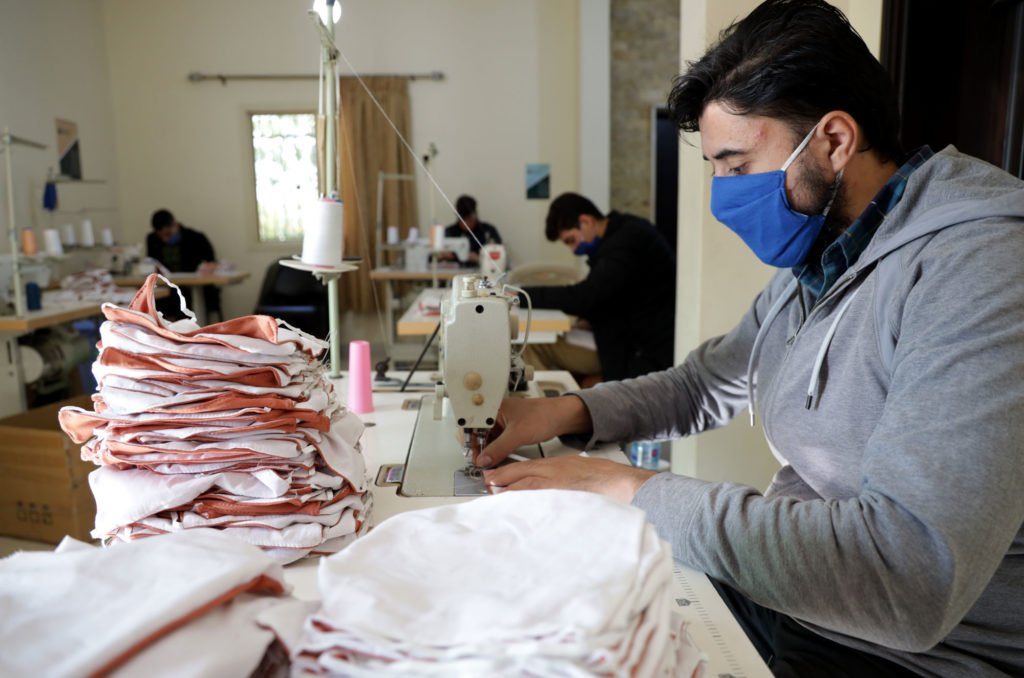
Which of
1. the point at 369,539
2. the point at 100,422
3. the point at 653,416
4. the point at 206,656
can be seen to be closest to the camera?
the point at 206,656

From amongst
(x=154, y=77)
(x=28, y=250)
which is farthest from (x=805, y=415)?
(x=154, y=77)

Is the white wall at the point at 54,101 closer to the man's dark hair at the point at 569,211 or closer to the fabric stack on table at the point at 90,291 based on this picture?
the fabric stack on table at the point at 90,291

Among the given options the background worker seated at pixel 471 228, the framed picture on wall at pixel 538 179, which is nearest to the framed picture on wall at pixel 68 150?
the background worker seated at pixel 471 228

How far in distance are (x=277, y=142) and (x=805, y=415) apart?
681cm

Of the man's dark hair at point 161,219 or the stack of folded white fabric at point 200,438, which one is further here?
the man's dark hair at point 161,219

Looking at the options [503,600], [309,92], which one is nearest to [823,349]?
[503,600]

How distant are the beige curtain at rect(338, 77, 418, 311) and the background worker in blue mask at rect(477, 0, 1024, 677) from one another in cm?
575

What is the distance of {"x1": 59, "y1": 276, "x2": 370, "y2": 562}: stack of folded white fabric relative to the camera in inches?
34.8

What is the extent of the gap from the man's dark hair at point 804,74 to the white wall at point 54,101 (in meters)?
5.68

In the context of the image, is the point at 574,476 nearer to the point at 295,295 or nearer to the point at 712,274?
the point at 712,274

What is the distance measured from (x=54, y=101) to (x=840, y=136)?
6719 millimetres

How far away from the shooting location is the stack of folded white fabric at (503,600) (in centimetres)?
48

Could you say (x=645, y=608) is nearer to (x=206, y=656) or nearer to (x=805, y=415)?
(x=206, y=656)

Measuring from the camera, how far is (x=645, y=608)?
0.54m
